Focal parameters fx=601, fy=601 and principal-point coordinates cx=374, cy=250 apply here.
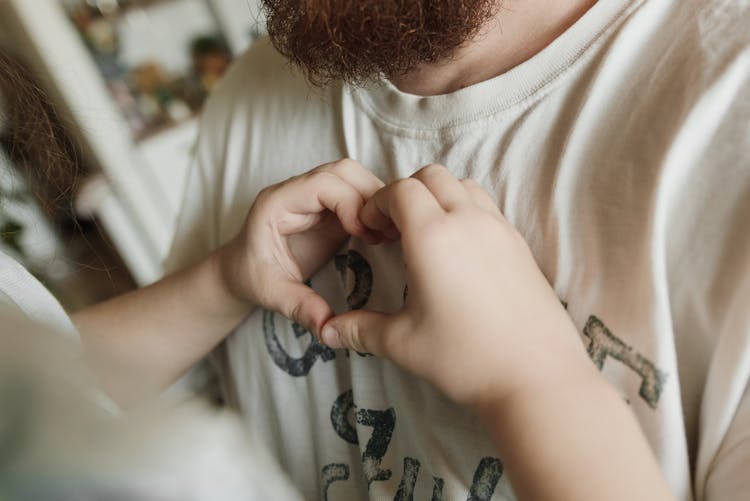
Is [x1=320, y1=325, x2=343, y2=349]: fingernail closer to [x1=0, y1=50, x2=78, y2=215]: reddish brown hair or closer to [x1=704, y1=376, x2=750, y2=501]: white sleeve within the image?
[x1=704, y1=376, x2=750, y2=501]: white sleeve

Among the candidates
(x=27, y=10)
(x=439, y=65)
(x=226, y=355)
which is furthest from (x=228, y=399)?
(x=27, y=10)

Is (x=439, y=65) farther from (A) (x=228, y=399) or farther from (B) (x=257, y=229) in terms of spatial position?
(A) (x=228, y=399)

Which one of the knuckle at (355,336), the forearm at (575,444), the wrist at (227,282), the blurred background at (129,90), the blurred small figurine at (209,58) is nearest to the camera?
the forearm at (575,444)

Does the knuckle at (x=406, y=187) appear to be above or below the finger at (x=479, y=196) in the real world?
above

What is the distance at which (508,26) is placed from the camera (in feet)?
1.73

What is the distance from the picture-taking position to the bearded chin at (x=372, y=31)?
1.60 feet

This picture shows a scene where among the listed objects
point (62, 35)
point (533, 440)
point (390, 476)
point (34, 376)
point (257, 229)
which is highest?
point (62, 35)

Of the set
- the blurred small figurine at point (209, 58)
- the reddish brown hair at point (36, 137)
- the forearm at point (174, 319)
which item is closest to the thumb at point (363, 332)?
the forearm at point (174, 319)

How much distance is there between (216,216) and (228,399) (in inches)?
9.4

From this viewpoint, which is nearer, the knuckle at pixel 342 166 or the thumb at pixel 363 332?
the thumb at pixel 363 332

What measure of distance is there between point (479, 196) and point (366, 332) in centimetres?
13

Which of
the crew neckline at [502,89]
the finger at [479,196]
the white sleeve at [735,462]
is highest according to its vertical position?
the crew neckline at [502,89]

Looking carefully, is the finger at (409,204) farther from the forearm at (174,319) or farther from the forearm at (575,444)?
the forearm at (174,319)

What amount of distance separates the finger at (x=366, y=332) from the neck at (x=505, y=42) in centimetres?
24
